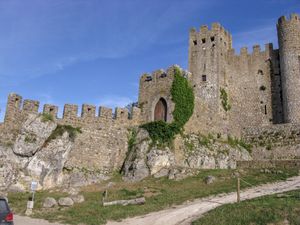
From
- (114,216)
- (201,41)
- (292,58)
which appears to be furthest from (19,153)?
(292,58)

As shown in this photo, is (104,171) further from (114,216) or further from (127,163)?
(114,216)

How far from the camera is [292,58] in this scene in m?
34.9

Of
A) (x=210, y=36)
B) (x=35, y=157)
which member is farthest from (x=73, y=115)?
(x=210, y=36)

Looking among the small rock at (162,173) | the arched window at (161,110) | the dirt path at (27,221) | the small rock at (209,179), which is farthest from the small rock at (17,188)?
the arched window at (161,110)

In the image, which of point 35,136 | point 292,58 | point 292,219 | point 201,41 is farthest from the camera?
point 201,41

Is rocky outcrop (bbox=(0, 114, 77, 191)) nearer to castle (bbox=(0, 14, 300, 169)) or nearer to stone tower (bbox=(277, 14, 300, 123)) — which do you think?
castle (bbox=(0, 14, 300, 169))

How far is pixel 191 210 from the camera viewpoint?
14258mm

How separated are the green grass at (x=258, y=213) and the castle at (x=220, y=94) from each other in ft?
45.5

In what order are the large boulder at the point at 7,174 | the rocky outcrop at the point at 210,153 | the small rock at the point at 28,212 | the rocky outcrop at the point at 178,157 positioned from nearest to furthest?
the small rock at the point at 28,212 → the large boulder at the point at 7,174 → the rocky outcrop at the point at 178,157 → the rocky outcrop at the point at 210,153

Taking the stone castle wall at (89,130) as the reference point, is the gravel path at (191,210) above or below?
below

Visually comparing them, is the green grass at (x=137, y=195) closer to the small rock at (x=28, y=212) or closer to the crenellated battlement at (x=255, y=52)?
the small rock at (x=28, y=212)

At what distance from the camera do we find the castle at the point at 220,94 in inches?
1013

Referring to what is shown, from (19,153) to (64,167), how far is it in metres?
3.37

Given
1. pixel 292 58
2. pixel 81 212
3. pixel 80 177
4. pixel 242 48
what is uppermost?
pixel 242 48
